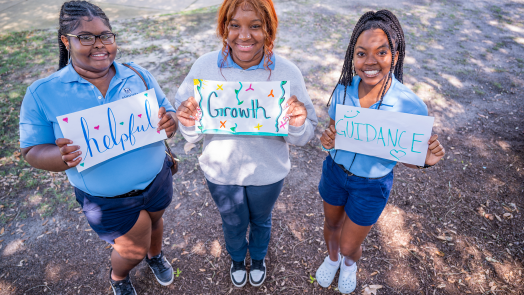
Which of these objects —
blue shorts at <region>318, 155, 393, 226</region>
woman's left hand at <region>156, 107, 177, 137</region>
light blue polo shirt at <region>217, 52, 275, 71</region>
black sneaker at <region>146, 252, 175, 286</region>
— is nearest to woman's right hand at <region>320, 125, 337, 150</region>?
blue shorts at <region>318, 155, 393, 226</region>

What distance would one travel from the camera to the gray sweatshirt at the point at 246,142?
1.89 metres

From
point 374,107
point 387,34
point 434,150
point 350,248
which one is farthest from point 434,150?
point 350,248

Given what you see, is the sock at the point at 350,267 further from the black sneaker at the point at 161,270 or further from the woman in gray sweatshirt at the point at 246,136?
the black sneaker at the point at 161,270

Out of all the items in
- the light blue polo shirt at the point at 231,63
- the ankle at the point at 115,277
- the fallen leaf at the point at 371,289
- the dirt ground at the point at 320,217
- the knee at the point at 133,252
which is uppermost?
the light blue polo shirt at the point at 231,63

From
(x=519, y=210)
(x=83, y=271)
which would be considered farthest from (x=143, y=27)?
Result: (x=519, y=210)

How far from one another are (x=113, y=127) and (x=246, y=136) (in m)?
0.87

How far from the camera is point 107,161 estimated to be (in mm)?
1929

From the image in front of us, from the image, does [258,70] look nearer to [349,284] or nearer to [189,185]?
[349,284]

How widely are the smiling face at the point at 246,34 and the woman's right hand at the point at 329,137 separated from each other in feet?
2.35

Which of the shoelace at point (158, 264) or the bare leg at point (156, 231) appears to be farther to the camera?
the shoelace at point (158, 264)

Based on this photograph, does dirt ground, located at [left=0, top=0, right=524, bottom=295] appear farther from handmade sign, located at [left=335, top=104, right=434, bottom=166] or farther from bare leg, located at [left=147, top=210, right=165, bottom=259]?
handmade sign, located at [left=335, top=104, right=434, bottom=166]

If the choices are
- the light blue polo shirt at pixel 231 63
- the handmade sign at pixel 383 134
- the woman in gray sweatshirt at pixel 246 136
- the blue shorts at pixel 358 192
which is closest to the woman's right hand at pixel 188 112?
the woman in gray sweatshirt at pixel 246 136

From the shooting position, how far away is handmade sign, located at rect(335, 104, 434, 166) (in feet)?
6.07

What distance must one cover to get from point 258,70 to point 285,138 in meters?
0.50
